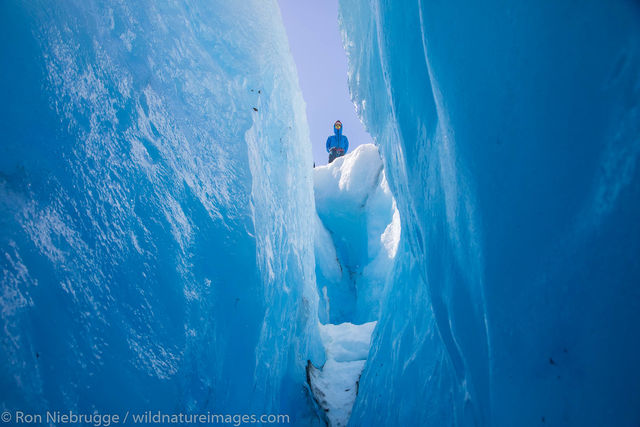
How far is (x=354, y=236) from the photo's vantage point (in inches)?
304

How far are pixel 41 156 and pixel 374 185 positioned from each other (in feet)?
21.5

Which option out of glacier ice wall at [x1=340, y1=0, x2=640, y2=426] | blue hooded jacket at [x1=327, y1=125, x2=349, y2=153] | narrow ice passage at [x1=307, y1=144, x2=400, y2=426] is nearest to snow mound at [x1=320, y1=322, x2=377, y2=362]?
narrow ice passage at [x1=307, y1=144, x2=400, y2=426]

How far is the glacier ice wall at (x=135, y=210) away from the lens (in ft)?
3.08

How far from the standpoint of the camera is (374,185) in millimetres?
7145

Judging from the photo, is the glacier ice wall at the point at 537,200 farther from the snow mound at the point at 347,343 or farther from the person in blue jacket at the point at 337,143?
the person in blue jacket at the point at 337,143

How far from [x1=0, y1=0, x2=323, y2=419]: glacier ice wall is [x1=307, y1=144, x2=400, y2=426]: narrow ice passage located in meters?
3.67

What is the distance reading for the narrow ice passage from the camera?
6574mm

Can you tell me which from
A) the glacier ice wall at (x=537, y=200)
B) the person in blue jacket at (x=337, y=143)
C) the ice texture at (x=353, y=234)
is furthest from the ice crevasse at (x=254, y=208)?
the person in blue jacket at (x=337, y=143)

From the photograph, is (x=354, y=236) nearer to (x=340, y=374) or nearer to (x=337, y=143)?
(x=340, y=374)

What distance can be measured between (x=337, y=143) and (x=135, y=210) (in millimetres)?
11947

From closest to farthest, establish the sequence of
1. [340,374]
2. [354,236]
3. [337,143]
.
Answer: [340,374] → [354,236] → [337,143]

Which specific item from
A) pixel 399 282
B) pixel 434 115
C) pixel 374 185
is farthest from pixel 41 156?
pixel 374 185

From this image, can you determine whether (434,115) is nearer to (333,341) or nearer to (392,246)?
(333,341)

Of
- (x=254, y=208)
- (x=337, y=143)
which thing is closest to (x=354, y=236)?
(x=254, y=208)
